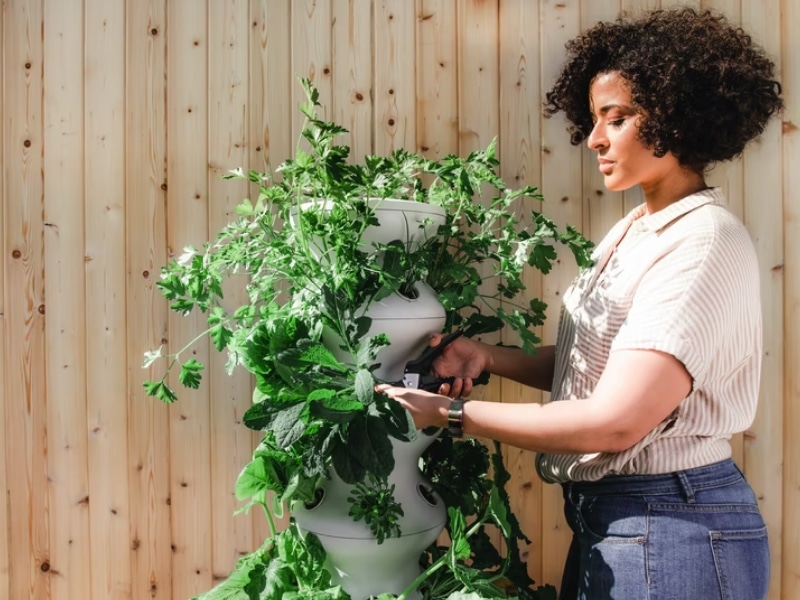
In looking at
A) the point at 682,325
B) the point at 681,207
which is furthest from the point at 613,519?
the point at 681,207

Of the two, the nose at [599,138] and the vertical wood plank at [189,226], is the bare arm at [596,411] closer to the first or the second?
the nose at [599,138]

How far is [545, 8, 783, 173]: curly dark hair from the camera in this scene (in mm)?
1148

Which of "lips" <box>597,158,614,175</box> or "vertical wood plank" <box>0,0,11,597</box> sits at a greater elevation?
"lips" <box>597,158,614,175</box>

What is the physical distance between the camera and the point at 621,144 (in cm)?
119

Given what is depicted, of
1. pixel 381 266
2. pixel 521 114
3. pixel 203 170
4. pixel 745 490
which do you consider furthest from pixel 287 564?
pixel 521 114

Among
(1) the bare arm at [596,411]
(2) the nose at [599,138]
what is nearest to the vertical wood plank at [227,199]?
(1) the bare arm at [596,411]

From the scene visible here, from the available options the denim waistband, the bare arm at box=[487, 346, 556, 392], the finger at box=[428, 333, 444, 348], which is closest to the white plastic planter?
the finger at box=[428, 333, 444, 348]

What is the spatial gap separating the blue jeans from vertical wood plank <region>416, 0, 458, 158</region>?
0.87 meters

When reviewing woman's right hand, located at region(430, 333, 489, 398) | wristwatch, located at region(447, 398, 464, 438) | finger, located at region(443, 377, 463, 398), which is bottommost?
wristwatch, located at region(447, 398, 464, 438)

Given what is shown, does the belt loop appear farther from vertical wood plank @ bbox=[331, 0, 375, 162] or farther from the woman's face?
vertical wood plank @ bbox=[331, 0, 375, 162]

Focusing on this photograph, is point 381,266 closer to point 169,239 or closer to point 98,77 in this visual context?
point 169,239

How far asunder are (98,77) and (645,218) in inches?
53.2

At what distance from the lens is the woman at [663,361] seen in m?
1.03

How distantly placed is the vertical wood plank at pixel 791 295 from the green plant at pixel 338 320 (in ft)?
2.08
